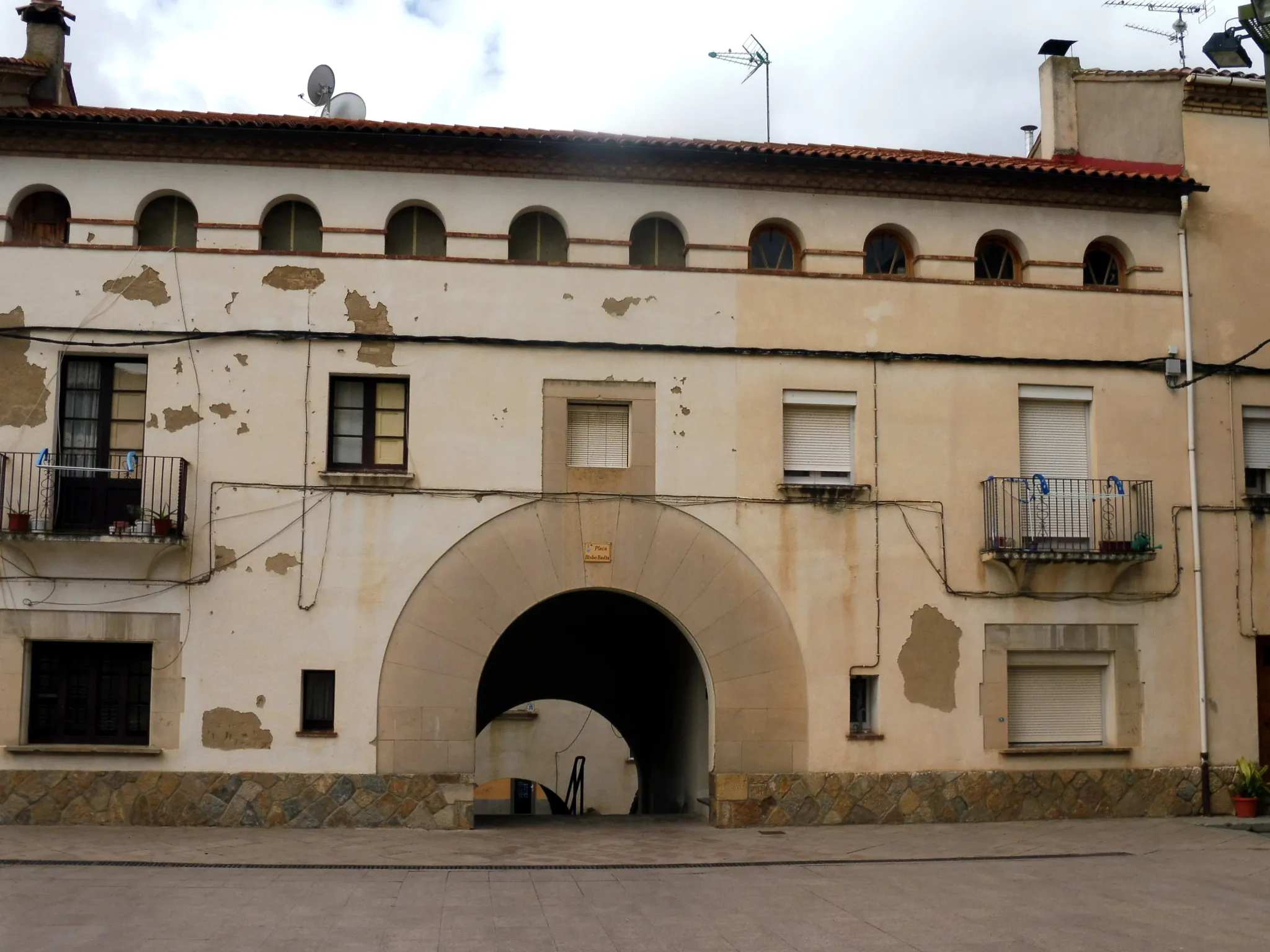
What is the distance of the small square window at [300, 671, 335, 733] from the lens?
1577 cm

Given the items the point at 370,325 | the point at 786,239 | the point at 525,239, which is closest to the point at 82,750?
the point at 370,325

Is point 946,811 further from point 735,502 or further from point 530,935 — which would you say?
point 530,935

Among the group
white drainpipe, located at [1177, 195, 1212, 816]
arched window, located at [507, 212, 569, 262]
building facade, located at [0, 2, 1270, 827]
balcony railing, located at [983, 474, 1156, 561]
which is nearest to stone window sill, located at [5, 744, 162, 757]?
building facade, located at [0, 2, 1270, 827]

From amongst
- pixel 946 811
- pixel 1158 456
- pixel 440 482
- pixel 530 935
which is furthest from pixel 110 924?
pixel 1158 456

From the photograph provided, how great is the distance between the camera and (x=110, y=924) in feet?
34.5

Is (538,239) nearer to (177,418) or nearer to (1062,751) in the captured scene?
(177,418)

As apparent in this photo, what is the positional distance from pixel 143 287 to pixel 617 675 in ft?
34.5

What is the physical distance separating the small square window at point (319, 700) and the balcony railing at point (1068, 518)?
8276mm

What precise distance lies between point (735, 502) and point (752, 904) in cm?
600

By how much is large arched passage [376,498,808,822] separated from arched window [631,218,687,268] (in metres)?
3.14

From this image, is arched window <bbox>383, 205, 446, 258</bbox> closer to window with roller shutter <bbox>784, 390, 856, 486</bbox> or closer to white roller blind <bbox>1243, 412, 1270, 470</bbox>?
window with roller shutter <bbox>784, 390, 856, 486</bbox>

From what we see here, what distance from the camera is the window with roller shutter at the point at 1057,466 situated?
17.2 meters

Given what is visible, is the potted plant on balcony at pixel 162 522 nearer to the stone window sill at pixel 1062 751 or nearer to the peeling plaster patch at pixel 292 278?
the peeling plaster patch at pixel 292 278

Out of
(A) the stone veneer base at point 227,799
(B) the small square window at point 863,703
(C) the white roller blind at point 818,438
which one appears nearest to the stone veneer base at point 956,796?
(B) the small square window at point 863,703
